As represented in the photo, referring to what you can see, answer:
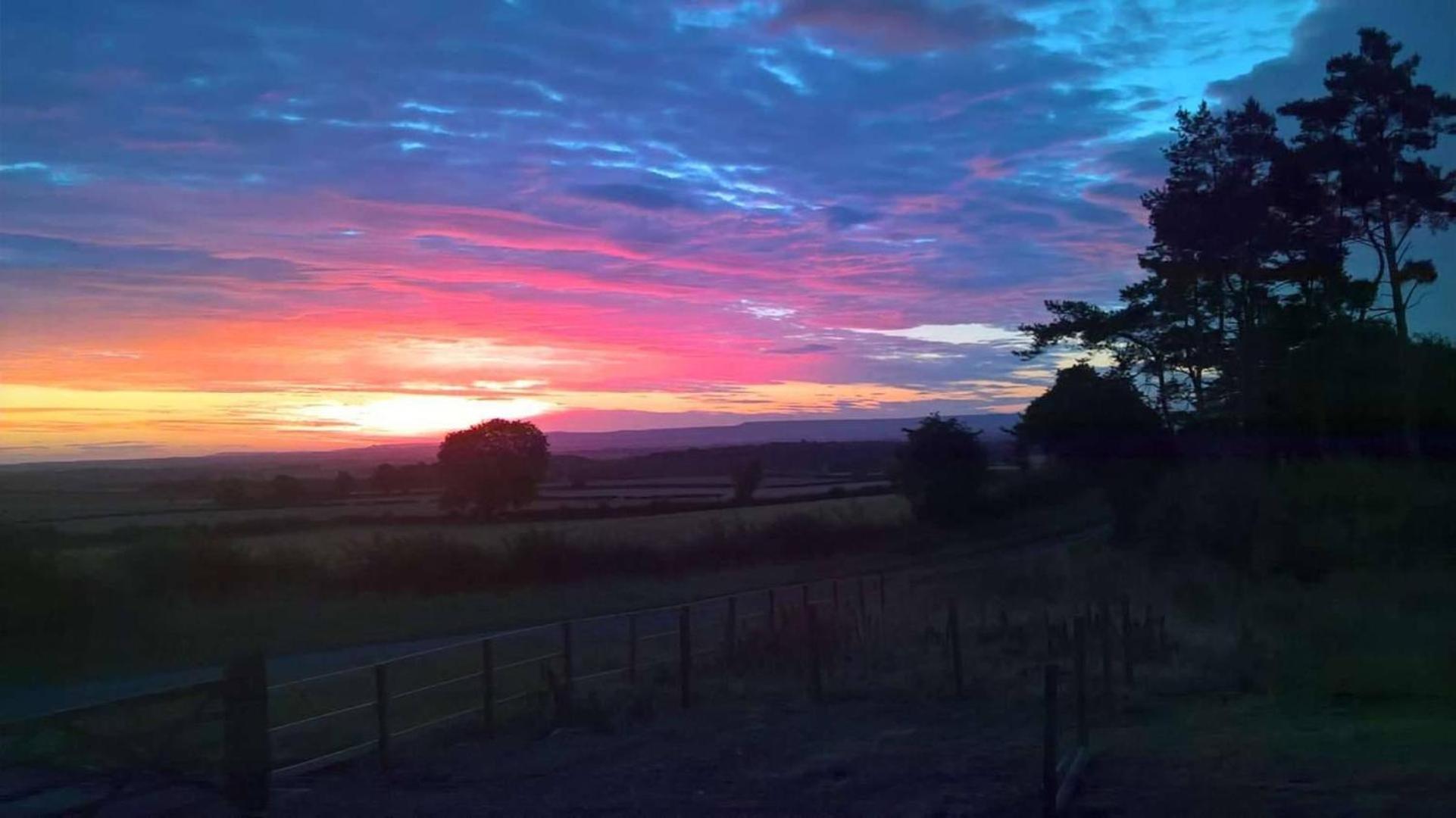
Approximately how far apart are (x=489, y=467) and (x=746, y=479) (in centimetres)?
1539

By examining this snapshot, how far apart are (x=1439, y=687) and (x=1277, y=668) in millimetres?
1929

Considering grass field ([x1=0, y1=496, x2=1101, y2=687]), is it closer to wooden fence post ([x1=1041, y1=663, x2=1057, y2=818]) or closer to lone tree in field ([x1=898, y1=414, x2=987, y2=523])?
lone tree in field ([x1=898, y1=414, x2=987, y2=523])

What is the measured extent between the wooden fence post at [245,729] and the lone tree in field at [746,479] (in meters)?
67.5

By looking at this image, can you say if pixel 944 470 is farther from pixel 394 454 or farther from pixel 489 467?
pixel 394 454

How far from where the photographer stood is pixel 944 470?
5544 centimetres

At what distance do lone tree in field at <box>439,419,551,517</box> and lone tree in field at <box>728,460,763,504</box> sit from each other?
1208 cm

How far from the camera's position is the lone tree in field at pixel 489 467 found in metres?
70.9

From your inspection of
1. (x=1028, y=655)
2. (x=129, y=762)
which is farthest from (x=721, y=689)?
(x=129, y=762)

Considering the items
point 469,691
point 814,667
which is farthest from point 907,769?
point 469,691

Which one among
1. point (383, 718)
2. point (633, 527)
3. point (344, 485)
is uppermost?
point (344, 485)

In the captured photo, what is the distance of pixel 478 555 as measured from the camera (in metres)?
46.0

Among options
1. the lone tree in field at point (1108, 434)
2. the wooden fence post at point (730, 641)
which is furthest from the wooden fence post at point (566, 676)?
the lone tree in field at point (1108, 434)

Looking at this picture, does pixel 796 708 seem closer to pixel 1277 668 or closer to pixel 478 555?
pixel 1277 668

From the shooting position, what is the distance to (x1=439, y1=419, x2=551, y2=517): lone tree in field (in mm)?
70938
